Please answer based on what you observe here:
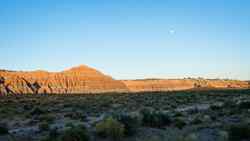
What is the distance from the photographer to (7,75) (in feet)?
409

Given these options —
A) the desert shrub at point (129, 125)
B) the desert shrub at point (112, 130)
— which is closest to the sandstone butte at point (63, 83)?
the desert shrub at point (129, 125)

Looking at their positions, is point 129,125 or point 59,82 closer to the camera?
point 129,125

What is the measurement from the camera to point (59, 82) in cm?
14388

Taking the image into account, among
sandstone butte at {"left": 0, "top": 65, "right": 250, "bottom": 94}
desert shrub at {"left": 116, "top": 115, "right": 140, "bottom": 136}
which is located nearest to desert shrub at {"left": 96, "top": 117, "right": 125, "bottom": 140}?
desert shrub at {"left": 116, "top": 115, "right": 140, "bottom": 136}

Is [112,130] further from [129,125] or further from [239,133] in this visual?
[239,133]

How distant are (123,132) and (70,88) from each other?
131462mm

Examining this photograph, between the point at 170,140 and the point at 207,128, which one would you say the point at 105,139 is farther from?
the point at 207,128

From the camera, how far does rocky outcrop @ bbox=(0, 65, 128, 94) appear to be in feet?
399

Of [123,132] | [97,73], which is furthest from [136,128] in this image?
[97,73]

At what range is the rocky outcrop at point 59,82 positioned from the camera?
122 meters

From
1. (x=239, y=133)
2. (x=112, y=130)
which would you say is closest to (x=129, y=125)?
(x=112, y=130)

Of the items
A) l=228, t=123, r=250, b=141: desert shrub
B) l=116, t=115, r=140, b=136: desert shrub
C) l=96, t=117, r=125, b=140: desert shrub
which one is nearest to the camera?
l=228, t=123, r=250, b=141: desert shrub

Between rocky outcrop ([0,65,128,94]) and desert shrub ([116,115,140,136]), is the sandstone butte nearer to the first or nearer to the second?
rocky outcrop ([0,65,128,94])

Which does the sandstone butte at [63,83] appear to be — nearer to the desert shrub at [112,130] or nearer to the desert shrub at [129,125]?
the desert shrub at [129,125]
